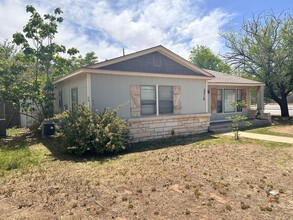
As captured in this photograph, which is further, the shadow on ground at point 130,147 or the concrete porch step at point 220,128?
the concrete porch step at point 220,128

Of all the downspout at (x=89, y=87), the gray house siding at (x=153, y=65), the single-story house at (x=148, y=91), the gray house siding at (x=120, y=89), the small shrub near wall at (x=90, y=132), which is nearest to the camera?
the small shrub near wall at (x=90, y=132)

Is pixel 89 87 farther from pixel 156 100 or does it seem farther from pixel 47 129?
pixel 47 129

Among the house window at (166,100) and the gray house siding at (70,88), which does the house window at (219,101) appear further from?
the gray house siding at (70,88)

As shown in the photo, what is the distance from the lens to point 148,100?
9.61 metres

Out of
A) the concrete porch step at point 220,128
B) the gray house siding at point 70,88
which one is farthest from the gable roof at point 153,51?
the concrete porch step at point 220,128

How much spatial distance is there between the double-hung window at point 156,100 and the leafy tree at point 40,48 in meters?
5.44

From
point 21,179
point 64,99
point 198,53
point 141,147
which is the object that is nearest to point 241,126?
point 141,147

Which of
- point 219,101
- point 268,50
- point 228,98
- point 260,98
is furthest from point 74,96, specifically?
point 268,50

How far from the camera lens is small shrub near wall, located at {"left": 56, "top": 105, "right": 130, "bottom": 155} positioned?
22.6 feet

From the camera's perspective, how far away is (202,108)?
11336mm

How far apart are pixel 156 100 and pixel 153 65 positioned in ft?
5.11

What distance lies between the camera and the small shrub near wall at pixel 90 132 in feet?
22.6

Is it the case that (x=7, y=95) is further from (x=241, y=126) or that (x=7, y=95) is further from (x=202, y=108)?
(x=241, y=126)

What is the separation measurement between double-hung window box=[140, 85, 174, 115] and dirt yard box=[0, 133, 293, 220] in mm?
3058
